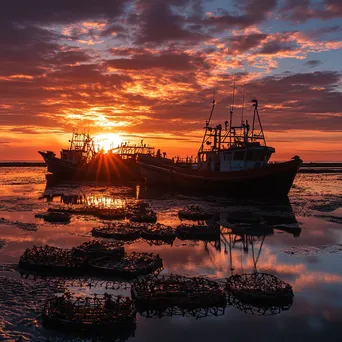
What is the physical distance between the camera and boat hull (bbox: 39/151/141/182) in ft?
254

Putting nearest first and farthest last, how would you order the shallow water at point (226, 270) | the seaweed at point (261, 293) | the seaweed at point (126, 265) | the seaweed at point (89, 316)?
the seaweed at point (89, 316) → the shallow water at point (226, 270) → the seaweed at point (261, 293) → the seaweed at point (126, 265)

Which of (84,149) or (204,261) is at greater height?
(84,149)

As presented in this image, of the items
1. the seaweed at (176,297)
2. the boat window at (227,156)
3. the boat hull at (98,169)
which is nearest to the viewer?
the seaweed at (176,297)

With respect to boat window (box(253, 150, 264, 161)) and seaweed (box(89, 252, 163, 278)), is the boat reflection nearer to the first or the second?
seaweed (box(89, 252, 163, 278))

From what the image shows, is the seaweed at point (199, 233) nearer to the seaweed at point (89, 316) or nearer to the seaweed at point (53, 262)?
the seaweed at point (53, 262)

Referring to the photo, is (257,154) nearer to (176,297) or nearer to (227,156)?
(227,156)

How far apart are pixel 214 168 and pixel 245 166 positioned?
5.44 metres

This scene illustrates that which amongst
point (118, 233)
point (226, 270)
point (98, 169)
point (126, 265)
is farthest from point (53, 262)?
point (98, 169)

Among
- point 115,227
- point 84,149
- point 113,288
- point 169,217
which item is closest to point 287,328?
point 113,288

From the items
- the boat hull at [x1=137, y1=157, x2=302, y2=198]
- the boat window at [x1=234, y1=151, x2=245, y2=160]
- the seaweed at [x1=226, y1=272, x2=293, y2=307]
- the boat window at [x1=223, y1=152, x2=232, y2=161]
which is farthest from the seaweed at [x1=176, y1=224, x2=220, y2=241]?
the boat window at [x1=223, y1=152, x2=232, y2=161]

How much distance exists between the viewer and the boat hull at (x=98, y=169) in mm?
77438

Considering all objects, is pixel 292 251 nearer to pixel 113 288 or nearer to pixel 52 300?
pixel 113 288

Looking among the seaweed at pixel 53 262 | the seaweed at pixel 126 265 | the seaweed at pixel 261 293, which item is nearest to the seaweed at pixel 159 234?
the seaweed at pixel 126 265

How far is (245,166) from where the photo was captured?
41094mm
